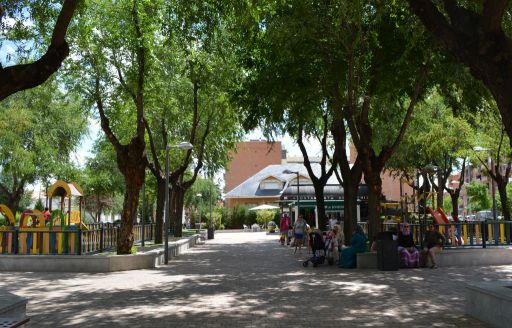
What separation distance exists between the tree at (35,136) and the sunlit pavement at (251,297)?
53.6 ft

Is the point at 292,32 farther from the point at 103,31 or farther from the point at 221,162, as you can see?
the point at 221,162

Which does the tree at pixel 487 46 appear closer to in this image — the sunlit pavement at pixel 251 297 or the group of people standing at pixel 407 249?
the sunlit pavement at pixel 251 297

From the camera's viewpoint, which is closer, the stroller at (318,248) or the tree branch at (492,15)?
the tree branch at (492,15)

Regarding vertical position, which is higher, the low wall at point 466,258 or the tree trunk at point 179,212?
the tree trunk at point 179,212

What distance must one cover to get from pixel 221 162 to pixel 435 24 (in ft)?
88.8

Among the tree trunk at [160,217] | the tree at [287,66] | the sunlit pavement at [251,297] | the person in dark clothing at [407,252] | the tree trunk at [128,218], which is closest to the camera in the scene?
the sunlit pavement at [251,297]

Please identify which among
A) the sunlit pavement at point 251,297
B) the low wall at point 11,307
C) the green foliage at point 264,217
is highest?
the green foliage at point 264,217

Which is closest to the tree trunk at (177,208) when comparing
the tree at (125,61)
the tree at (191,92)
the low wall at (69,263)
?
the tree at (191,92)

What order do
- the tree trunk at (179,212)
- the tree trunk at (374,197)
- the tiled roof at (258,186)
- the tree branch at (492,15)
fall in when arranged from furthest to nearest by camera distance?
the tiled roof at (258,186) < the tree trunk at (179,212) < the tree trunk at (374,197) < the tree branch at (492,15)

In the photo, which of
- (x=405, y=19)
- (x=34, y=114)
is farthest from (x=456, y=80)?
(x=34, y=114)

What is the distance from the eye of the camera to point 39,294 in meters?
11.1

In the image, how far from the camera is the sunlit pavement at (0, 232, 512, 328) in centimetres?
821

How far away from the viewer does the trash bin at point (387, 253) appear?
49.6ft

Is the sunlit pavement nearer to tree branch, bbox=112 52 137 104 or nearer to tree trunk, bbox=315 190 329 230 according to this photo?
tree branch, bbox=112 52 137 104
